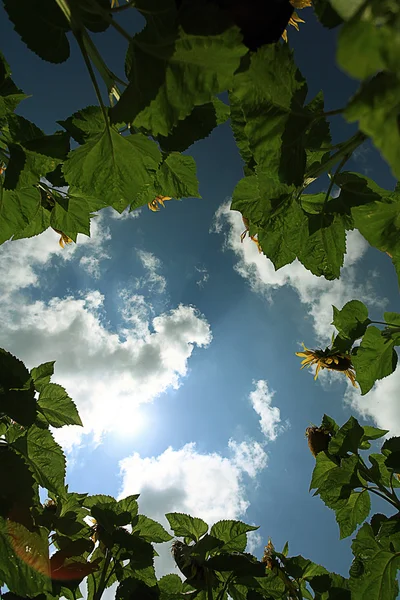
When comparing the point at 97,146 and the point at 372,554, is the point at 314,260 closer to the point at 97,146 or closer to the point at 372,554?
the point at 97,146

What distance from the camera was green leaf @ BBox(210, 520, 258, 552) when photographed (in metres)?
2.08

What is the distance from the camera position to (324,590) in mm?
2188

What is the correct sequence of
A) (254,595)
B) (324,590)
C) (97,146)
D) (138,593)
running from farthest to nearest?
1. (324,590)
2. (254,595)
3. (138,593)
4. (97,146)

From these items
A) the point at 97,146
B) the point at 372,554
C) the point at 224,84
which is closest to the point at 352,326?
the point at 372,554

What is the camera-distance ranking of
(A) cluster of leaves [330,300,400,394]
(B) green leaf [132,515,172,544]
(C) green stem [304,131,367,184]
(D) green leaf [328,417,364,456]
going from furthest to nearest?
(B) green leaf [132,515,172,544] < (D) green leaf [328,417,364,456] < (A) cluster of leaves [330,300,400,394] < (C) green stem [304,131,367,184]

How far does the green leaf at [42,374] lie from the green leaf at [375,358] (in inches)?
52.2

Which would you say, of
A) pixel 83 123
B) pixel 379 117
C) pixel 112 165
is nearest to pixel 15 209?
pixel 83 123

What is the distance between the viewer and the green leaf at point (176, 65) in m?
0.61

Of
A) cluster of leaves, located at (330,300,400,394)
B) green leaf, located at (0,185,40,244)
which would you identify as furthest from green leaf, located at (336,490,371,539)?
green leaf, located at (0,185,40,244)

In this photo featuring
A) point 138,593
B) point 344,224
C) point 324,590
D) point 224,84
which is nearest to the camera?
point 224,84

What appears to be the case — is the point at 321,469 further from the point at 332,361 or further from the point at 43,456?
the point at 43,456

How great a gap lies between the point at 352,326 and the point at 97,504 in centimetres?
160

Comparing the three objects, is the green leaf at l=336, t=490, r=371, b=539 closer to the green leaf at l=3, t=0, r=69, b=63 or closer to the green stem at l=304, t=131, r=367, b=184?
the green stem at l=304, t=131, r=367, b=184

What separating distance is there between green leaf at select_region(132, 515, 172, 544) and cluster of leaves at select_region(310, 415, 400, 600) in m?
0.85
